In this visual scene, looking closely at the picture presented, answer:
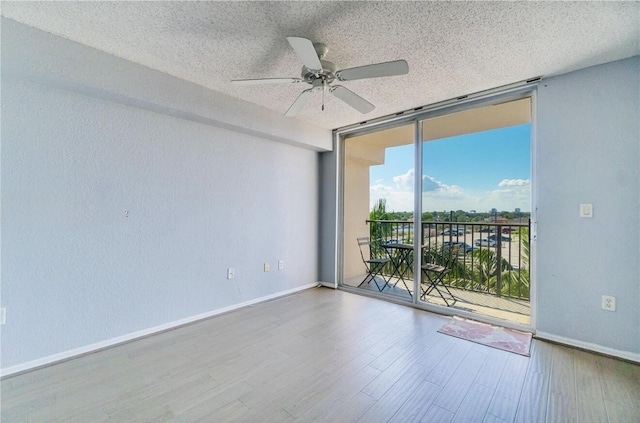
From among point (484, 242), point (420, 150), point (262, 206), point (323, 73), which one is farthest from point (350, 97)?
point (484, 242)

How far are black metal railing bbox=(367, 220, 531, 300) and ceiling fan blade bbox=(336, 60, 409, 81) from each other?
6.89 ft

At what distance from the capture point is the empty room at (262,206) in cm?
173

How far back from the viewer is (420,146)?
11.1 feet

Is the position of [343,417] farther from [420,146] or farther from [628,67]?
[628,67]

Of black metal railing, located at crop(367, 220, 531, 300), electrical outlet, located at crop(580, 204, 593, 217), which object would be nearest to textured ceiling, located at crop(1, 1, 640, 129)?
electrical outlet, located at crop(580, 204, 593, 217)

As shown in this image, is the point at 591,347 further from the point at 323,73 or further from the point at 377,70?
the point at 323,73

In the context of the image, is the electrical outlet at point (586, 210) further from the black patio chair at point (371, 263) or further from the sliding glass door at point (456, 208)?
the black patio chair at point (371, 263)

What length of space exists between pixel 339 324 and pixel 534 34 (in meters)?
2.89

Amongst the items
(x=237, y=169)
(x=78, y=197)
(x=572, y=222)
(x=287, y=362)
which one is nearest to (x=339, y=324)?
(x=287, y=362)

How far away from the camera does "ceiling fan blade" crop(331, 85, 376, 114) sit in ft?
6.98

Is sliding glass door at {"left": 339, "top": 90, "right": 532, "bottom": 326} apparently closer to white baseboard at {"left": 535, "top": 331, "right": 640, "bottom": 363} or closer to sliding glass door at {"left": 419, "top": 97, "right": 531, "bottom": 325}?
sliding glass door at {"left": 419, "top": 97, "right": 531, "bottom": 325}

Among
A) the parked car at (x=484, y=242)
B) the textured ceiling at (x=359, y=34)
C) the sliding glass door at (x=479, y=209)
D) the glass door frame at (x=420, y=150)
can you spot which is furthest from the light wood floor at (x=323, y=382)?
the textured ceiling at (x=359, y=34)

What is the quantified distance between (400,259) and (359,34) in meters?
3.02

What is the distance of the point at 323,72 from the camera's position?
1.98 meters
